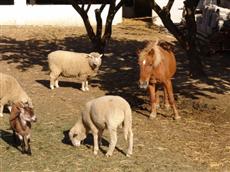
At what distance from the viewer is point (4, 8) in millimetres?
25203

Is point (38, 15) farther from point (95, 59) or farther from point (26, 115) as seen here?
point (26, 115)

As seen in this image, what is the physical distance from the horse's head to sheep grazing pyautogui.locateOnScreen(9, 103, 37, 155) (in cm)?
266

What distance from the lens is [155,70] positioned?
1065 cm

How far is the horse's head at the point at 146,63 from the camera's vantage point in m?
10.1

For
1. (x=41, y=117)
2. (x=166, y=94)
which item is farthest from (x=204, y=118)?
(x=41, y=117)

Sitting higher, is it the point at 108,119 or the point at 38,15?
the point at 38,15

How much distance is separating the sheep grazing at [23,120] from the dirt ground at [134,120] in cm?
31

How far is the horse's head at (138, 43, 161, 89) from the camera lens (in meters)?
10.1

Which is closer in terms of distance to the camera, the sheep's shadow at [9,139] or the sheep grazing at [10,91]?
the sheep's shadow at [9,139]

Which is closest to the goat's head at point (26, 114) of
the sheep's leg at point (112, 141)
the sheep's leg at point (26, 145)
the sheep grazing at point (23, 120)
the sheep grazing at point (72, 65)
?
the sheep grazing at point (23, 120)

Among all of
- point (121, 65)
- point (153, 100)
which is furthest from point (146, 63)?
point (121, 65)

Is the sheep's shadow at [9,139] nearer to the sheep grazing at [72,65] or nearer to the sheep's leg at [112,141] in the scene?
the sheep's leg at [112,141]

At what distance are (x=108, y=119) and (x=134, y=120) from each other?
109 inches

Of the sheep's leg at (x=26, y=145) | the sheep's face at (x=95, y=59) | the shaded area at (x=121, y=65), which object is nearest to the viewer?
the sheep's leg at (x=26, y=145)
